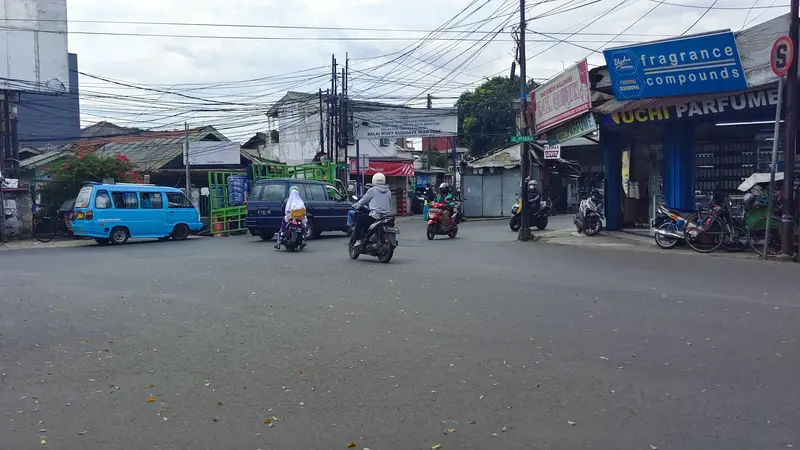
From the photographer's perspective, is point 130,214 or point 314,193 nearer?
point 130,214

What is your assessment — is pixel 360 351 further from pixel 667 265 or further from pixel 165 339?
pixel 667 265

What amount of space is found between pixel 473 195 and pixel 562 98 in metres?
16.9

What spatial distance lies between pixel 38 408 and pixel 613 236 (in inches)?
676

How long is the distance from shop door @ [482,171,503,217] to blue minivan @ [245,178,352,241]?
1492 cm

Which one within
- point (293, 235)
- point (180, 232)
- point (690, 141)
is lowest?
point (180, 232)

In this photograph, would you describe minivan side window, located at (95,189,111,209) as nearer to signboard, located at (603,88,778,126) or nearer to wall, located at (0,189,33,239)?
wall, located at (0,189,33,239)

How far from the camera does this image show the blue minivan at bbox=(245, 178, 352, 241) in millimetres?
20031

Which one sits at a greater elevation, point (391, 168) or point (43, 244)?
point (391, 168)

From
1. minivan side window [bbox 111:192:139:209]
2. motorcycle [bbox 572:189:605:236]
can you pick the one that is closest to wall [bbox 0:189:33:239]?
minivan side window [bbox 111:192:139:209]

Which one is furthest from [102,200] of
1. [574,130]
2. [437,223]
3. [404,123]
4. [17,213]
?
[404,123]

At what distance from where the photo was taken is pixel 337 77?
32.7 meters

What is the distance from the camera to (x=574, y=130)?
19.6 metres

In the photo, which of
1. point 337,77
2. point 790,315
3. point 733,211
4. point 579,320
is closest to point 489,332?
point 579,320

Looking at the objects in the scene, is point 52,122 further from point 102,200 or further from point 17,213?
point 102,200
